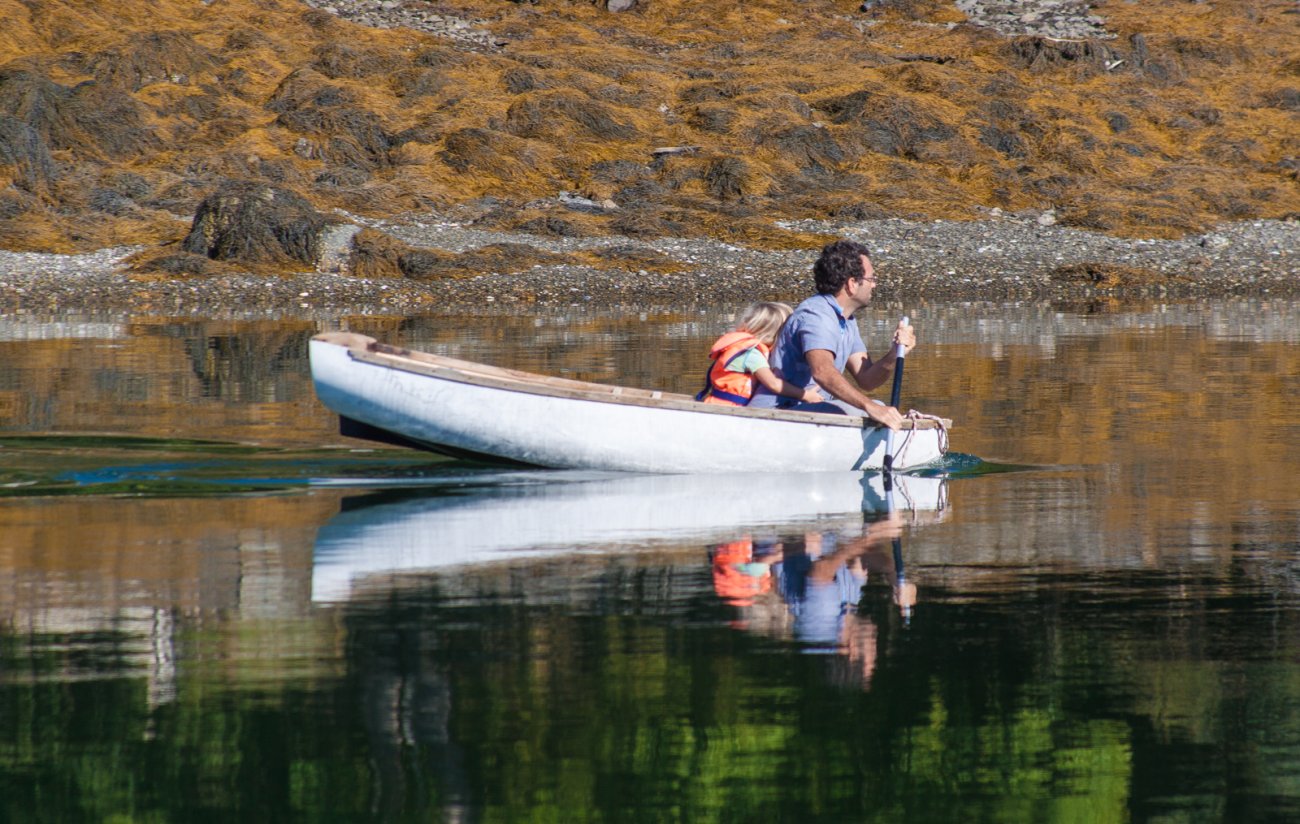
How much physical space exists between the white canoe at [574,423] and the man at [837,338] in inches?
13.2

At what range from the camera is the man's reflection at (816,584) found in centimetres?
768

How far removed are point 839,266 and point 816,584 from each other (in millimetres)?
4089

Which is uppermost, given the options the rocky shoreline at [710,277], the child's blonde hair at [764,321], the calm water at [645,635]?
the rocky shoreline at [710,277]

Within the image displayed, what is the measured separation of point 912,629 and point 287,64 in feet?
143

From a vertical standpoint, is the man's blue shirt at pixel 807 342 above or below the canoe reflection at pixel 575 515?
above

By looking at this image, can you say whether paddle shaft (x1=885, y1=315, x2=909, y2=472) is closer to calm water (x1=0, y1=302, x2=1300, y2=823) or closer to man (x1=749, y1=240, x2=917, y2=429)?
man (x1=749, y1=240, x2=917, y2=429)

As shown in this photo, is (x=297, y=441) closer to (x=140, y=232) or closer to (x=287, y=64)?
(x=140, y=232)

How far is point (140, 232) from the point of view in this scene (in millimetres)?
38656

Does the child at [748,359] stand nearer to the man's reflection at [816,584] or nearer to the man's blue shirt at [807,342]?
the man's blue shirt at [807,342]

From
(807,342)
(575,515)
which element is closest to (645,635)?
(575,515)

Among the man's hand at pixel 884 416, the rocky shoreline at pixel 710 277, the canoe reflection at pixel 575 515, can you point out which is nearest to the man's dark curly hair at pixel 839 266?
the man's hand at pixel 884 416

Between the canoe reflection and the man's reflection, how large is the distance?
1.43 ft

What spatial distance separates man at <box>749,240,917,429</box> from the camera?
486 inches

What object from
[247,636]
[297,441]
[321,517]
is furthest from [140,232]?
[247,636]
